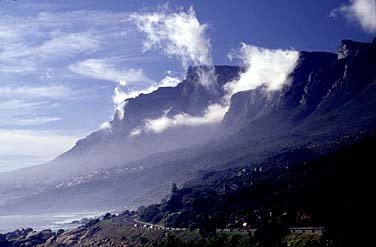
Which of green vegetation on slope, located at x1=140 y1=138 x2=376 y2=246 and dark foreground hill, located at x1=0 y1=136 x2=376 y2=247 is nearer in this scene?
dark foreground hill, located at x1=0 y1=136 x2=376 y2=247

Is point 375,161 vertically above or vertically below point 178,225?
above

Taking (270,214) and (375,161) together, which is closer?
(270,214)

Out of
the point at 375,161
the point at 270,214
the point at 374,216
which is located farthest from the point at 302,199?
the point at 374,216

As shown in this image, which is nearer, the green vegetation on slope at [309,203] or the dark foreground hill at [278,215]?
the dark foreground hill at [278,215]

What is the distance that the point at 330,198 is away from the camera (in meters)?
98.6

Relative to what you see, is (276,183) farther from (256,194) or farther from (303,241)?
(303,241)

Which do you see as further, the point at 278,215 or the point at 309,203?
the point at 278,215

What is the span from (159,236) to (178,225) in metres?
8.36

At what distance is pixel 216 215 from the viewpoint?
128375 mm

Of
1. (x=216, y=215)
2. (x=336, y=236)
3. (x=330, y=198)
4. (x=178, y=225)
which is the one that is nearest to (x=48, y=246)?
(x=178, y=225)

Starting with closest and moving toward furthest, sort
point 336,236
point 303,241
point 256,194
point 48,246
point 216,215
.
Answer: point 336,236 < point 303,241 < point 216,215 < point 256,194 < point 48,246

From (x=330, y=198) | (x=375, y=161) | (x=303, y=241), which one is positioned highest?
(x=375, y=161)

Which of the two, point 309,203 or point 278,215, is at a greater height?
point 309,203

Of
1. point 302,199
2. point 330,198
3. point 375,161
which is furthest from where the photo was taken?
point 375,161
